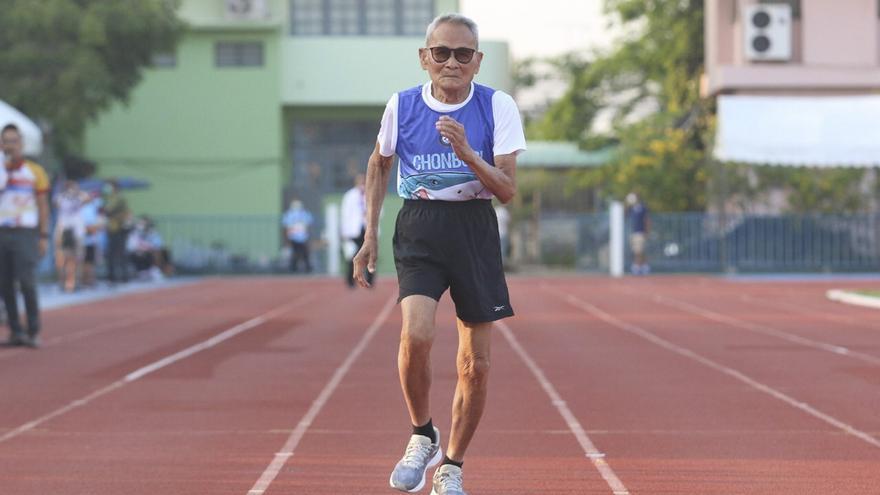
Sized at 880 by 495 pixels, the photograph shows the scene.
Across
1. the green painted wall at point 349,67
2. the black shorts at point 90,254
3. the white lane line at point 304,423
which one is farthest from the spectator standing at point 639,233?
the white lane line at point 304,423

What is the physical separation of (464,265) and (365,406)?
3.77 m

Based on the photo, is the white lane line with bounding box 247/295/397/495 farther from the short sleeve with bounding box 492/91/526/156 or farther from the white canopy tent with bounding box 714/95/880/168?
the white canopy tent with bounding box 714/95/880/168

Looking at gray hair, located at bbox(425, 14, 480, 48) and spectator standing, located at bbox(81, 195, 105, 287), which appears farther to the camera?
spectator standing, located at bbox(81, 195, 105, 287)

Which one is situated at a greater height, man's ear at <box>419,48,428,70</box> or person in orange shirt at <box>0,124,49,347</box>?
man's ear at <box>419,48,428,70</box>

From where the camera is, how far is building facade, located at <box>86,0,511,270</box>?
41.6m

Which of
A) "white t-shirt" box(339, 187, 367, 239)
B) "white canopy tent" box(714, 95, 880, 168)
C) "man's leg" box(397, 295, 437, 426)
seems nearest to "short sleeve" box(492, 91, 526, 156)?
"man's leg" box(397, 295, 437, 426)

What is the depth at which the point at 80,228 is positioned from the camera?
81.8ft

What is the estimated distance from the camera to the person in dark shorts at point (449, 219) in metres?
6.21

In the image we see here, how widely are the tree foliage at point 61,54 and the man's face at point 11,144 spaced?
17574mm

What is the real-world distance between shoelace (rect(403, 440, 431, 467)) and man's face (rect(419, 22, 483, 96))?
1.45 m

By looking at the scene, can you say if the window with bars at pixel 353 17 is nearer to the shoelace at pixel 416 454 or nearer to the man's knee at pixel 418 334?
the shoelace at pixel 416 454

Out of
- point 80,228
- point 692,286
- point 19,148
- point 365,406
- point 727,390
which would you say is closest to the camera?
point 365,406

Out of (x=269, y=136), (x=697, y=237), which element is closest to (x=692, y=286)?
(x=697, y=237)

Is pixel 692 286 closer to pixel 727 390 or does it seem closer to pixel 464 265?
pixel 727 390
